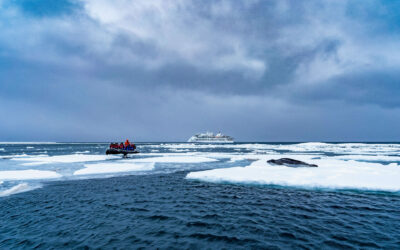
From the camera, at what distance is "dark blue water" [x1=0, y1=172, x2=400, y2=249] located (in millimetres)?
5953

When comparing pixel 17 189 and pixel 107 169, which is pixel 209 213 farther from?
pixel 107 169

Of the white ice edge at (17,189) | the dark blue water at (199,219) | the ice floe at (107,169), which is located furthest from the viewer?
the ice floe at (107,169)

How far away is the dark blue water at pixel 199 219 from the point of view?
5.95 metres

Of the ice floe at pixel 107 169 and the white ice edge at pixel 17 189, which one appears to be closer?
the white ice edge at pixel 17 189

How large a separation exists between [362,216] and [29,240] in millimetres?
11121

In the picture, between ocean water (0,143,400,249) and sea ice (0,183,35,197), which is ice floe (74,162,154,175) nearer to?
ocean water (0,143,400,249)

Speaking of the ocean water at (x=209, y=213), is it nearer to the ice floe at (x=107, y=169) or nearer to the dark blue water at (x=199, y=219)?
the dark blue water at (x=199, y=219)

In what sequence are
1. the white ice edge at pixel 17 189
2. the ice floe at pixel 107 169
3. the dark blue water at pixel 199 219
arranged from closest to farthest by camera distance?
the dark blue water at pixel 199 219
the white ice edge at pixel 17 189
the ice floe at pixel 107 169

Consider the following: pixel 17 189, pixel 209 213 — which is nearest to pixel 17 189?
pixel 17 189

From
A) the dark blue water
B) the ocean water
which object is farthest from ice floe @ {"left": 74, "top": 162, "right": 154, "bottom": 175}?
the dark blue water

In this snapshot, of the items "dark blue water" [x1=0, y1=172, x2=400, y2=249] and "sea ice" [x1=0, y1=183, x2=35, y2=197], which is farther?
"sea ice" [x1=0, y1=183, x2=35, y2=197]

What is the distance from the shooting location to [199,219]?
25.3ft

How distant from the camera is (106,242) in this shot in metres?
5.98

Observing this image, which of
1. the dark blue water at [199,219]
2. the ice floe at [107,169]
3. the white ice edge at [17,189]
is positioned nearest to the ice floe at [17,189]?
the white ice edge at [17,189]
